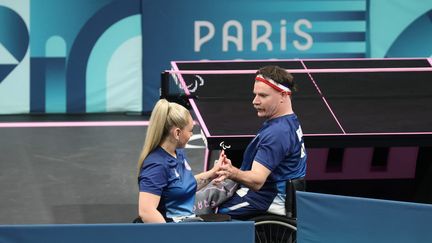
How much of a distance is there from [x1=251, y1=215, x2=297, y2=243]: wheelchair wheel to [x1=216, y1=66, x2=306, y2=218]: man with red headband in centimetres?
9

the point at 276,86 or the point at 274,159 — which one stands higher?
the point at 276,86

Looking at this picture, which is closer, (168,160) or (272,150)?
(168,160)

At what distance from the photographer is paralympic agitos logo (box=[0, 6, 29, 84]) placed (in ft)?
37.8

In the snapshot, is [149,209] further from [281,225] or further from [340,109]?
[340,109]

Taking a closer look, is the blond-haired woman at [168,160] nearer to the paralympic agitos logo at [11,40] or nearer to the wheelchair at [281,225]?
the wheelchair at [281,225]

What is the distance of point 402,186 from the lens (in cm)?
739

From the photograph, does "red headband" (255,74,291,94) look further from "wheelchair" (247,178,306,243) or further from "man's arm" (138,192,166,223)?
"man's arm" (138,192,166,223)

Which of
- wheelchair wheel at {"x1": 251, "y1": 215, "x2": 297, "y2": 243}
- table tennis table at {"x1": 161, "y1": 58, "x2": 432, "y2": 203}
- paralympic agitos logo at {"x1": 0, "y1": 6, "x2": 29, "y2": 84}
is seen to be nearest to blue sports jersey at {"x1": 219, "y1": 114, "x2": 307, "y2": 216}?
A: wheelchair wheel at {"x1": 251, "y1": 215, "x2": 297, "y2": 243}

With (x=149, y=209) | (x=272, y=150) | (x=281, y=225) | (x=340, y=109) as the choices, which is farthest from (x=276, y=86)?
(x=340, y=109)

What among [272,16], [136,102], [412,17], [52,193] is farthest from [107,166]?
[412,17]

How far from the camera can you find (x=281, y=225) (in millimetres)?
5465

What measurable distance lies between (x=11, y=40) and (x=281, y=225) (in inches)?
274

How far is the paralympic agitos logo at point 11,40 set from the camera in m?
11.5

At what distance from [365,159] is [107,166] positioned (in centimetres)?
302
